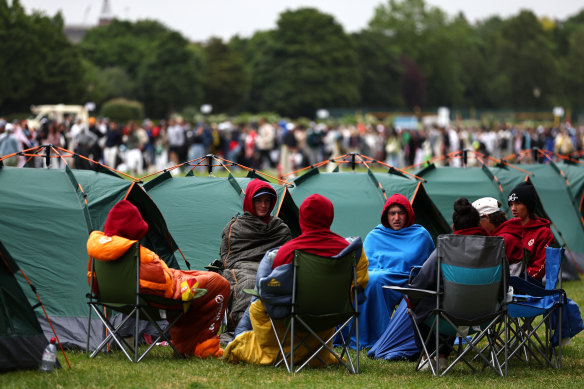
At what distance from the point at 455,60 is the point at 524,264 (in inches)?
4487

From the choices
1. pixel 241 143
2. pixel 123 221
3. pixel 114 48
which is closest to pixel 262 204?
pixel 123 221

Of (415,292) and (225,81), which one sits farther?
(225,81)

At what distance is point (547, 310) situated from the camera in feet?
22.1

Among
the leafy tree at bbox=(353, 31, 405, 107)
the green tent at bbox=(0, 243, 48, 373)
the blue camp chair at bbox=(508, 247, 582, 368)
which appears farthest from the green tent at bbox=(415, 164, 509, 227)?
the leafy tree at bbox=(353, 31, 405, 107)

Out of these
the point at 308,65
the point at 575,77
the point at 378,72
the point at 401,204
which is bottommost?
the point at 401,204

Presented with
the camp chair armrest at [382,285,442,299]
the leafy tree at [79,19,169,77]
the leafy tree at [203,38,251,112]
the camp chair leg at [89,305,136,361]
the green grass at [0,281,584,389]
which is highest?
the leafy tree at [79,19,169,77]

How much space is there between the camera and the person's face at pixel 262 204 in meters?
7.99

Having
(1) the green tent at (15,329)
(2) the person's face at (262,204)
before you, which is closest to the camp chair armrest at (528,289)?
(2) the person's face at (262,204)

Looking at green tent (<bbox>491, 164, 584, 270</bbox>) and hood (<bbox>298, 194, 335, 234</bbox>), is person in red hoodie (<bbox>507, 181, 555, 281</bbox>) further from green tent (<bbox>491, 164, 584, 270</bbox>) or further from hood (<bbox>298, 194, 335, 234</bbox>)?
green tent (<bbox>491, 164, 584, 270</bbox>)

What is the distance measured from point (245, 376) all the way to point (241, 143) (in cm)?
2520

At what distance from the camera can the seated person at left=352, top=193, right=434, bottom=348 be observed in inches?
304

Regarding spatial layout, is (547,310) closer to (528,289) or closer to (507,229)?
(528,289)

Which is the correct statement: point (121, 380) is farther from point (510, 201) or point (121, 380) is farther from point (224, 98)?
point (224, 98)

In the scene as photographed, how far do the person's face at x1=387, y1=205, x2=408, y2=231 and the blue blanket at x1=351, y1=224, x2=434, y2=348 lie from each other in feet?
0.15
